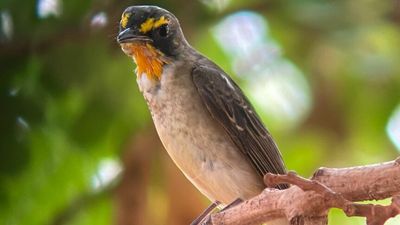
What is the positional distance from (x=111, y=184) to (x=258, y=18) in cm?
113

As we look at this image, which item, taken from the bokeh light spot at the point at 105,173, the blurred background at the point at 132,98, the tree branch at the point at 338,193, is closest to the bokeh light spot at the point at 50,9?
the blurred background at the point at 132,98

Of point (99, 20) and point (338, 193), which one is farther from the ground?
point (99, 20)

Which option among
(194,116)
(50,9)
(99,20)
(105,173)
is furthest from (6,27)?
(194,116)

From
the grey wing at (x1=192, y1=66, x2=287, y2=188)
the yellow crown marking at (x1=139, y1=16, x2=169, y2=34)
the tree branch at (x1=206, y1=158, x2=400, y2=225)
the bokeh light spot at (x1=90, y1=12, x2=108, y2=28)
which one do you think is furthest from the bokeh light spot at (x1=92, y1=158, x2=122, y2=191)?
the tree branch at (x1=206, y1=158, x2=400, y2=225)

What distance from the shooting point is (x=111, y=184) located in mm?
4641

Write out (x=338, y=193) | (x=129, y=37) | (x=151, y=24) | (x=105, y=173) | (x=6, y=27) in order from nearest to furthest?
(x=338, y=193), (x=129, y=37), (x=151, y=24), (x=6, y=27), (x=105, y=173)

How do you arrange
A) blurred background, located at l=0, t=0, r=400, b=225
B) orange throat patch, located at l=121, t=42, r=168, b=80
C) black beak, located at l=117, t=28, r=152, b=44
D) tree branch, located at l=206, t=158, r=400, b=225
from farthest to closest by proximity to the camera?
blurred background, located at l=0, t=0, r=400, b=225
orange throat patch, located at l=121, t=42, r=168, b=80
black beak, located at l=117, t=28, r=152, b=44
tree branch, located at l=206, t=158, r=400, b=225

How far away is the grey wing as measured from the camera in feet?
12.5

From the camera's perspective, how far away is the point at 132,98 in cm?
451

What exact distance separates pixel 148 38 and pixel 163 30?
3.5 inches

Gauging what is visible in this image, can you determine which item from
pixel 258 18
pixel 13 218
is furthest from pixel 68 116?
pixel 258 18

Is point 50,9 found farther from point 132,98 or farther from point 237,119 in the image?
point 237,119

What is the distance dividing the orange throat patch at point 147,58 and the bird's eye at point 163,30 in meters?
0.07

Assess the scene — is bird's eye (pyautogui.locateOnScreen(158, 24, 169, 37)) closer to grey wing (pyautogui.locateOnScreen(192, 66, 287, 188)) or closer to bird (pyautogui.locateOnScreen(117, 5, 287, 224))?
bird (pyautogui.locateOnScreen(117, 5, 287, 224))
